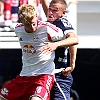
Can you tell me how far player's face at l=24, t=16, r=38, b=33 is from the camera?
548 centimetres

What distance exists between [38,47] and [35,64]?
0.61 ft

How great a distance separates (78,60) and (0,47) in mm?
2685

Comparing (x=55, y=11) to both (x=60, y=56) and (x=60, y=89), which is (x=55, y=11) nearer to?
(x=60, y=56)

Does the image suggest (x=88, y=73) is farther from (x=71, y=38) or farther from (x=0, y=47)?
(x=71, y=38)

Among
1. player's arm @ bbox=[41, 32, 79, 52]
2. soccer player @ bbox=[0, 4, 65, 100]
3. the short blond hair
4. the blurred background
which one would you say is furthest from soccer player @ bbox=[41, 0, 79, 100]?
the blurred background

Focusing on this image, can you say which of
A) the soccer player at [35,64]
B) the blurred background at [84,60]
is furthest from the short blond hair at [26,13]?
the blurred background at [84,60]

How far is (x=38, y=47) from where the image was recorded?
5.67 m

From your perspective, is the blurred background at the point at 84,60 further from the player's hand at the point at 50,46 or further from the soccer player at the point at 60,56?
the player's hand at the point at 50,46

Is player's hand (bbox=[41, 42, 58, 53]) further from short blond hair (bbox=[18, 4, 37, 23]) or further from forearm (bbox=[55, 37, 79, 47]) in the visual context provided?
short blond hair (bbox=[18, 4, 37, 23])

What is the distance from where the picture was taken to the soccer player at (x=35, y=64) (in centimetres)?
563

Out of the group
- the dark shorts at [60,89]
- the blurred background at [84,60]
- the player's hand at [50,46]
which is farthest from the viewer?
the blurred background at [84,60]

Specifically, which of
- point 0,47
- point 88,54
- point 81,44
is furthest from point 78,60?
point 0,47

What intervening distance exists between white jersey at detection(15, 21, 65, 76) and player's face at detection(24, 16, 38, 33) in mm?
55

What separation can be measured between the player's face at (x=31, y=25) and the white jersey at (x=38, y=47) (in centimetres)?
6
